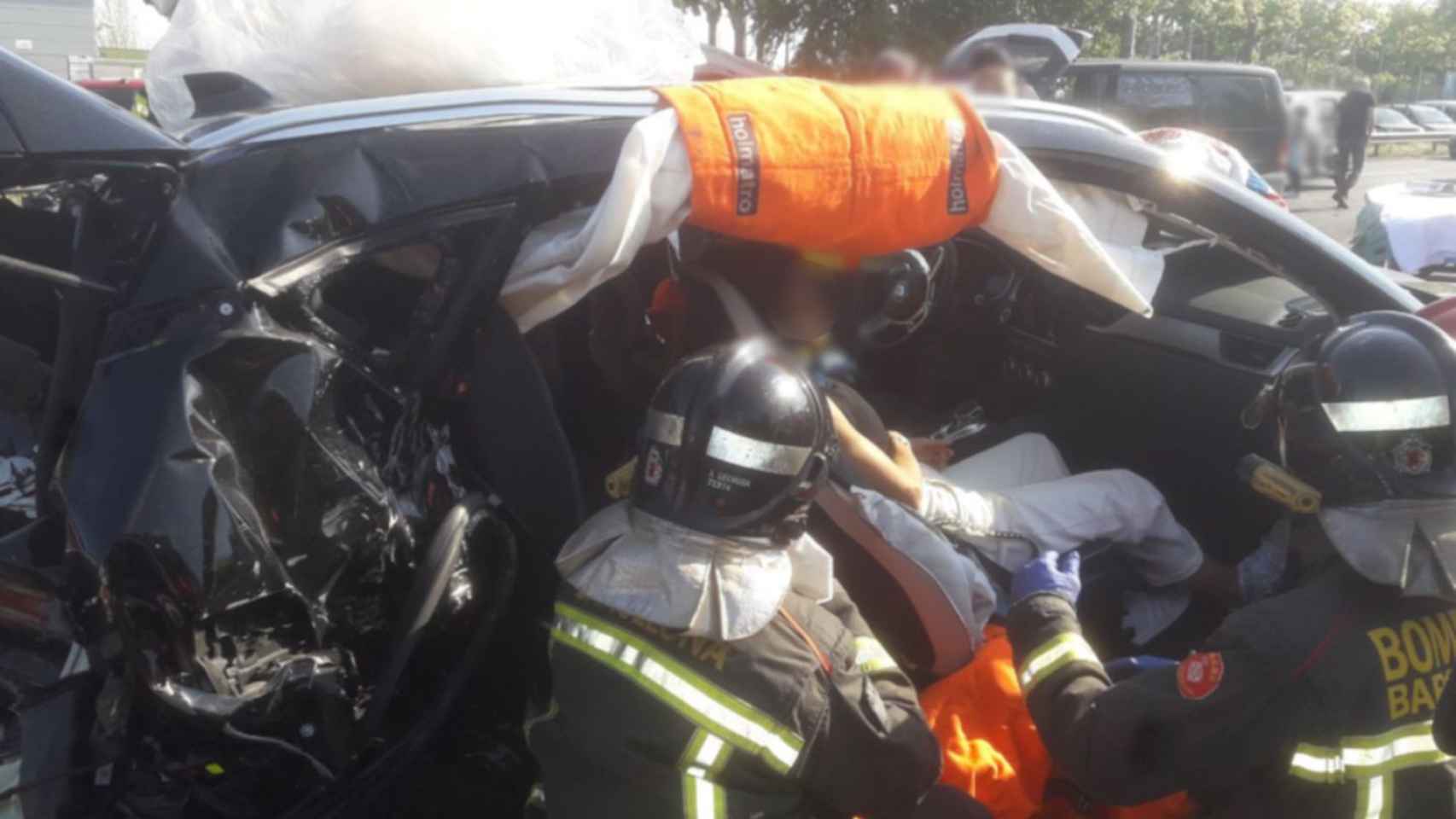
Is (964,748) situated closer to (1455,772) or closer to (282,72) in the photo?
(1455,772)

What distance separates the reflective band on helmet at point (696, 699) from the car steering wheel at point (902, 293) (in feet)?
4.54

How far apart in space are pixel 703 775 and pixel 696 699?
0.39 ft

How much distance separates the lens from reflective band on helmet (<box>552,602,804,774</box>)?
6.06 ft

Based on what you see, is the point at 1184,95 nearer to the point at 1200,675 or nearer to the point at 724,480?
the point at 1200,675

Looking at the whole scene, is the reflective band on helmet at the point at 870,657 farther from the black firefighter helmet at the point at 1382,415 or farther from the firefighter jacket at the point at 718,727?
the black firefighter helmet at the point at 1382,415

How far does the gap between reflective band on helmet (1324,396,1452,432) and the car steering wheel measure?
119 cm

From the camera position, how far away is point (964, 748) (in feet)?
7.63

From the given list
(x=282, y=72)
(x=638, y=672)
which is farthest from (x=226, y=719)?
(x=282, y=72)

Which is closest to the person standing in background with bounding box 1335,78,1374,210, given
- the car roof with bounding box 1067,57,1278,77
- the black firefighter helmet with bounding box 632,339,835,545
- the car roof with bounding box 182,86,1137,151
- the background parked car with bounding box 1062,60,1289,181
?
the background parked car with bounding box 1062,60,1289,181

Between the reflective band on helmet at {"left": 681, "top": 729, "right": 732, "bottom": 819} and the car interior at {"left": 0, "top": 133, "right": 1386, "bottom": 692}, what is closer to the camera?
the reflective band on helmet at {"left": 681, "top": 729, "right": 732, "bottom": 819}

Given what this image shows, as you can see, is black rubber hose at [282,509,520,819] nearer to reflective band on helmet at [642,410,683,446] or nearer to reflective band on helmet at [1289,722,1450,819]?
reflective band on helmet at [642,410,683,446]

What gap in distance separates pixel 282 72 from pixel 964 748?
1.78 metres

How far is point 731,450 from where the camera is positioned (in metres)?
1.87

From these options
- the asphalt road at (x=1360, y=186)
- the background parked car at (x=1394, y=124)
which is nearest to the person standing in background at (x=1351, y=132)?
the asphalt road at (x=1360, y=186)
